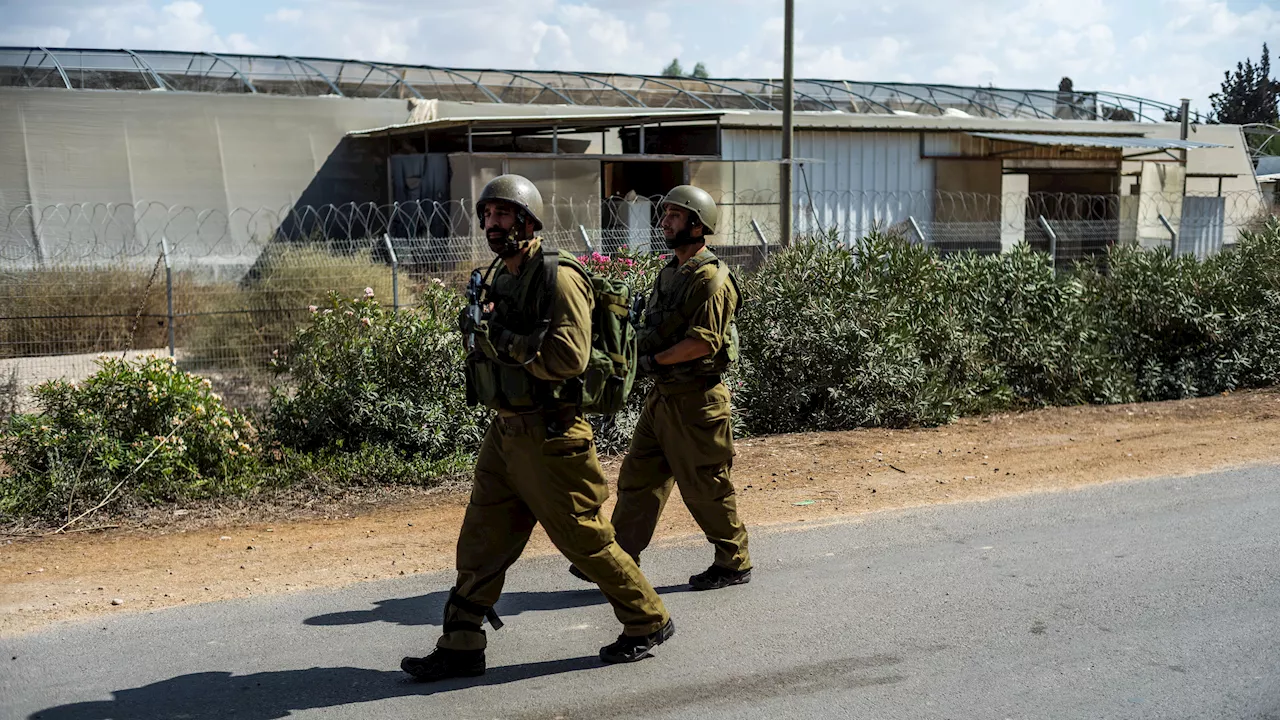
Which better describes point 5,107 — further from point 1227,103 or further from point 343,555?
point 1227,103

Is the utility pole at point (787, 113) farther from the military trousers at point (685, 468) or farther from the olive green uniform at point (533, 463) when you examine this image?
the olive green uniform at point (533, 463)

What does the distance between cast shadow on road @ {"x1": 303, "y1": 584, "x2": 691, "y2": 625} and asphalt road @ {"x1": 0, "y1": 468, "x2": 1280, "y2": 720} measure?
0.01 meters

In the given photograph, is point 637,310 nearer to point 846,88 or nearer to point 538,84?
point 538,84

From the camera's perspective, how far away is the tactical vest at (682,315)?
5105 mm

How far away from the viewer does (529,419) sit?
4148 mm

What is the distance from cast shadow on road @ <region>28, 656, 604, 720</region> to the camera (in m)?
3.92

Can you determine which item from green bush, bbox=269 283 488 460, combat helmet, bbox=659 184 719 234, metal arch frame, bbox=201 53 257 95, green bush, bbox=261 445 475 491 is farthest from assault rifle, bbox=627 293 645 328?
metal arch frame, bbox=201 53 257 95

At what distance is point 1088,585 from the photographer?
210 inches

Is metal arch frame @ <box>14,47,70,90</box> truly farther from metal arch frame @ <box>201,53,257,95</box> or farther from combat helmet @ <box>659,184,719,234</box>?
combat helmet @ <box>659,184,719,234</box>

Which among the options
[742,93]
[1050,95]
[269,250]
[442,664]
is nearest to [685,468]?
[442,664]

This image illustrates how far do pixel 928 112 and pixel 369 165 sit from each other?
14.8 meters

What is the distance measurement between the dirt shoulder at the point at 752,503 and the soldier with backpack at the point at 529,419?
4.49 ft

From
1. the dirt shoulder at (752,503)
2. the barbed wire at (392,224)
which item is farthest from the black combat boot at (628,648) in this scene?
the barbed wire at (392,224)

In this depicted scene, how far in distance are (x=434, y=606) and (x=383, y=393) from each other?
2.81 metres
